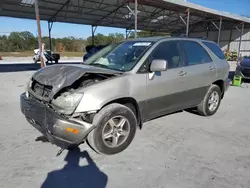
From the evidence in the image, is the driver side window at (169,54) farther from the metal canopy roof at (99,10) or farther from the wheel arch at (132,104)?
the metal canopy roof at (99,10)

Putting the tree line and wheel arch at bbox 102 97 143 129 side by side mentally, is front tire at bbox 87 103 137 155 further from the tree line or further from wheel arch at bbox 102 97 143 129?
the tree line

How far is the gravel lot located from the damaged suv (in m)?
0.30

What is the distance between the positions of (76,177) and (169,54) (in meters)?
2.60

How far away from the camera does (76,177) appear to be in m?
2.40

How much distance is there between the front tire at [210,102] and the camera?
441 cm

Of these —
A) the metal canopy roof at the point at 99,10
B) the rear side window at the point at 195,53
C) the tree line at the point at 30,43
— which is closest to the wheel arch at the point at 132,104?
the rear side window at the point at 195,53

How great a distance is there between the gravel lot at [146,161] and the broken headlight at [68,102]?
77 centimetres

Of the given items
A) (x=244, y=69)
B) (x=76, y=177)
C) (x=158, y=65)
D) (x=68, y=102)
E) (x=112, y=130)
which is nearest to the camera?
(x=76, y=177)

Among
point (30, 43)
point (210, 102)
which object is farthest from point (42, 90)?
point (30, 43)

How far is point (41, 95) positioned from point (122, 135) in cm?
138

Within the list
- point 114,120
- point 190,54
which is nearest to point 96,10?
point 190,54

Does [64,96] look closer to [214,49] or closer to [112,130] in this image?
[112,130]

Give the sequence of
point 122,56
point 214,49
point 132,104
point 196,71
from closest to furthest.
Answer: point 132,104 < point 122,56 < point 196,71 < point 214,49

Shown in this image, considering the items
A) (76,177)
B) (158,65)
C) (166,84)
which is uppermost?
(158,65)
